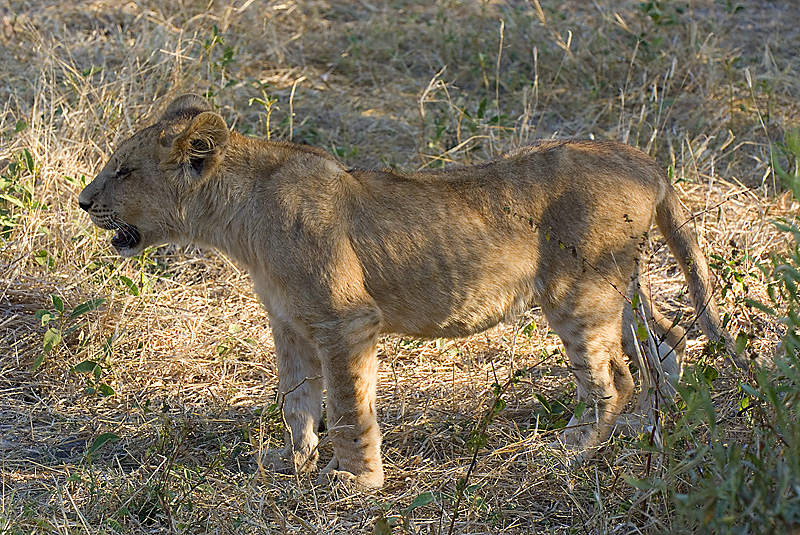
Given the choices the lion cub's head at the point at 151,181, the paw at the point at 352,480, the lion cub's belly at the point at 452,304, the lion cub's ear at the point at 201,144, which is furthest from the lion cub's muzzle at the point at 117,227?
the paw at the point at 352,480

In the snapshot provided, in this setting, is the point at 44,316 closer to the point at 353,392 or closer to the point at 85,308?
the point at 85,308

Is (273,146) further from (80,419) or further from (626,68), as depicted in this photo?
(626,68)

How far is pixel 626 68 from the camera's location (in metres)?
7.73

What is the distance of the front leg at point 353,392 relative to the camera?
3.98 meters

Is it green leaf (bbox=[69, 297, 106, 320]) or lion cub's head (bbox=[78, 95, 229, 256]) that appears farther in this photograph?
green leaf (bbox=[69, 297, 106, 320])

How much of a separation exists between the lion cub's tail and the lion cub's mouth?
2438 mm

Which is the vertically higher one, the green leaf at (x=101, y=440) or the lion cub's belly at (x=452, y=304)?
the lion cub's belly at (x=452, y=304)

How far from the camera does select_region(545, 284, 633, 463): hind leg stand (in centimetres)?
430

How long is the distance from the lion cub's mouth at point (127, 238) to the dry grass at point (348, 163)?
0.81 m

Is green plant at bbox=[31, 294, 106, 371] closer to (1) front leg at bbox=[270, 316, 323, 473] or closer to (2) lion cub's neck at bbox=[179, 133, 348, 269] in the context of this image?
(2) lion cub's neck at bbox=[179, 133, 348, 269]

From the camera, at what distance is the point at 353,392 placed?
4.06 meters

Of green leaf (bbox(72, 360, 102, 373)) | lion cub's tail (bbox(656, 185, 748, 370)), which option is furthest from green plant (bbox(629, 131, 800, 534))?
green leaf (bbox(72, 360, 102, 373))

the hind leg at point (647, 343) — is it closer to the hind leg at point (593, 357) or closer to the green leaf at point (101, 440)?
the hind leg at point (593, 357)

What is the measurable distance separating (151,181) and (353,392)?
1.32m
